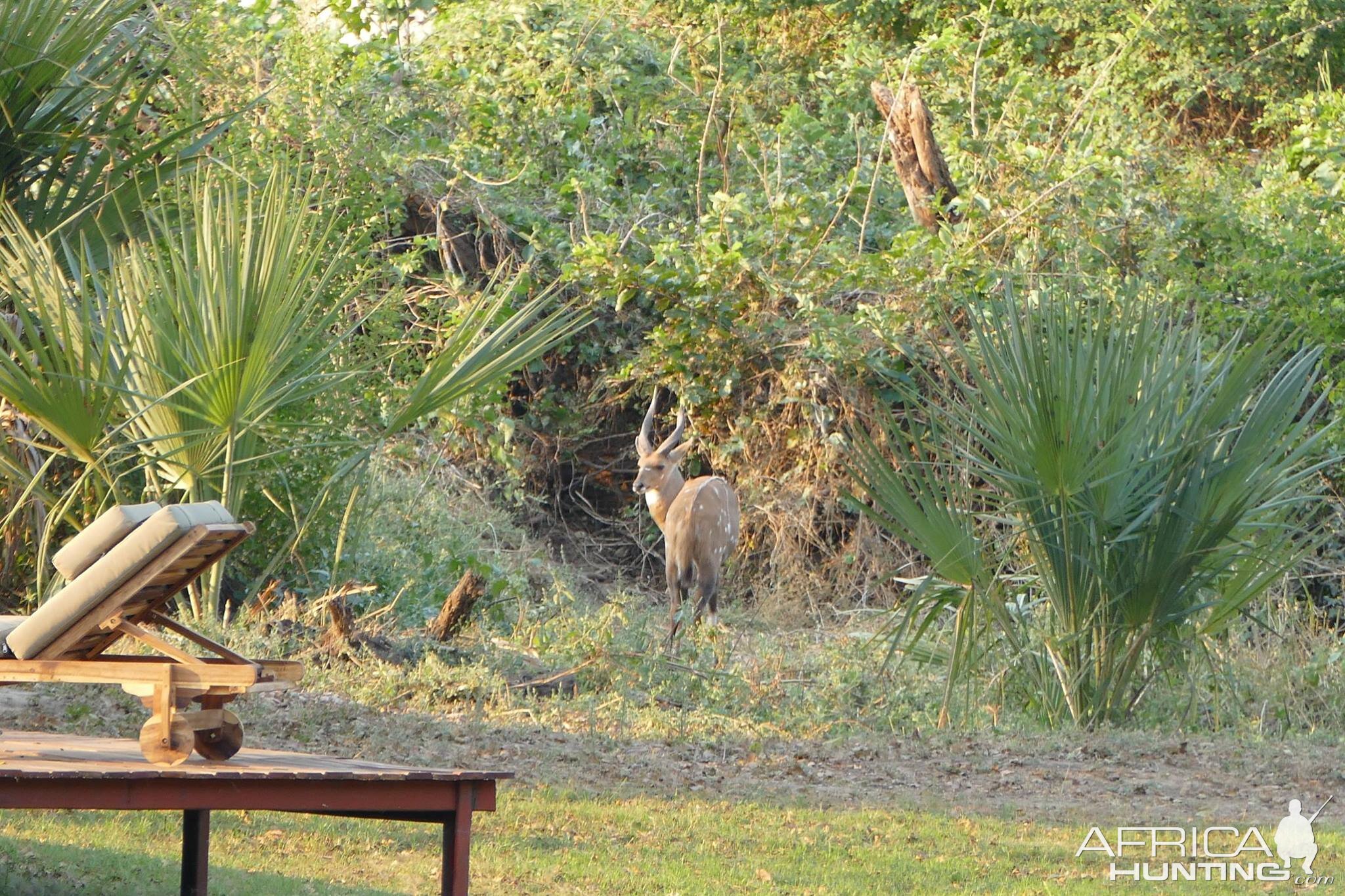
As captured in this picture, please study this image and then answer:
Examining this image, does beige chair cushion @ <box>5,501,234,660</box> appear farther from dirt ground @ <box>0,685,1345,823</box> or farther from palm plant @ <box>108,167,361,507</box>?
dirt ground @ <box>0,685,1345,823</box>

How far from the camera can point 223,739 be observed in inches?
174

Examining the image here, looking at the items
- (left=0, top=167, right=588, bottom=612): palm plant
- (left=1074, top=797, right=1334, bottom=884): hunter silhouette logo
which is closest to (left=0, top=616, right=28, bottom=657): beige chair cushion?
(left=0, top=167, right=588, bottom=612): palm plant

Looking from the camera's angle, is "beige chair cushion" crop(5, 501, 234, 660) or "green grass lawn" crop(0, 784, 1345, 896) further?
"green grass lawn" crop(0, 784, 1345, 896)

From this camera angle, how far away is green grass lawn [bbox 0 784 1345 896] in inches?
204

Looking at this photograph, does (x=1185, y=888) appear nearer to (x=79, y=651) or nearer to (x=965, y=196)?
(x=79, y=651)

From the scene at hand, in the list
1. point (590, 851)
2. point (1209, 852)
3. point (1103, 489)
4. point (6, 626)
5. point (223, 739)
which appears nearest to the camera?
point (223, 739)

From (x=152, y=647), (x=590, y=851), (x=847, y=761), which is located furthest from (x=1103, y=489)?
(x=152, y=647)

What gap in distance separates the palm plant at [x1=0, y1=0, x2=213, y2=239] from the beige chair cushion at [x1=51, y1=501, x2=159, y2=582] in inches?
116

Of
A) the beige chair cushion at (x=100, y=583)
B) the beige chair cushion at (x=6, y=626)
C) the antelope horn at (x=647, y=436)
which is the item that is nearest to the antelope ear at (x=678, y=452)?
the antelope horn at (x=647, y=436)

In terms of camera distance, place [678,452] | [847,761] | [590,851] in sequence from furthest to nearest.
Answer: [678,452] → [847,761] → [590,851]

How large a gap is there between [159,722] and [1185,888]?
139 inches

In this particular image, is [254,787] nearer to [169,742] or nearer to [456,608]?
[169,742]

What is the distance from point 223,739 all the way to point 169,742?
27 centimetres

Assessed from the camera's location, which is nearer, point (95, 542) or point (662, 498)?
point (95, 542)
